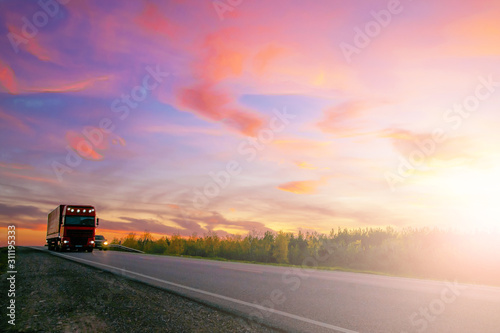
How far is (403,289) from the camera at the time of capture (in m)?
10.8

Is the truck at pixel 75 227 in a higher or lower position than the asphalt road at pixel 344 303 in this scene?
higher

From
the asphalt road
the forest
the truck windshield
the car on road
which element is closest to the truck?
the truck windshield

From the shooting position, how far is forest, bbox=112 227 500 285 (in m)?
18.6

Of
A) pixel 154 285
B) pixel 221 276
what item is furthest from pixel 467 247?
pixel 154 285

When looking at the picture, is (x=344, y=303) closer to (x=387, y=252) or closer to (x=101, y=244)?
(x=387, y=252)

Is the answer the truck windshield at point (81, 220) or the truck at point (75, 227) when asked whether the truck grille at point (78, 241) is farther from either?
the truck windshield at point (81, 220)

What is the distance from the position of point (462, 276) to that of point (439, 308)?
11.7 metres

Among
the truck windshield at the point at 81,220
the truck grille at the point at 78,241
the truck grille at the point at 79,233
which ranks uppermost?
the truck windshield at the point at 81,220

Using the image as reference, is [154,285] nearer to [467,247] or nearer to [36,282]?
[36,282]

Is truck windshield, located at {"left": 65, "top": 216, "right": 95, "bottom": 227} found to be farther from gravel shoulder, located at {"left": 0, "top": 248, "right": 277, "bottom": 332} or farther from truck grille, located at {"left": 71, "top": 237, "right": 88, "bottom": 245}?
gravel shoulder, located at {"left": 0, "top": 248, "right": 277, "bottom": 332}

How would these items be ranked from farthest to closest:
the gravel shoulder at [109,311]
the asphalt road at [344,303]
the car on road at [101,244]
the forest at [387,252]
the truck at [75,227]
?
1. the car on road at [101,244]
2. the truck at [75,227]
3. the forest at [387,252]
4. the asphalt road at [344,303]
5. the gravel shoulder at [109,311]

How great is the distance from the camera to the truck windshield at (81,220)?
3319 centimetres

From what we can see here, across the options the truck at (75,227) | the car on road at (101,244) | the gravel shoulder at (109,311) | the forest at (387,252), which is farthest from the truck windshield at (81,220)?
the gravel shoulder at (109,311)

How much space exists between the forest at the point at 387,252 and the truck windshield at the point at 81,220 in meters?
9.11
